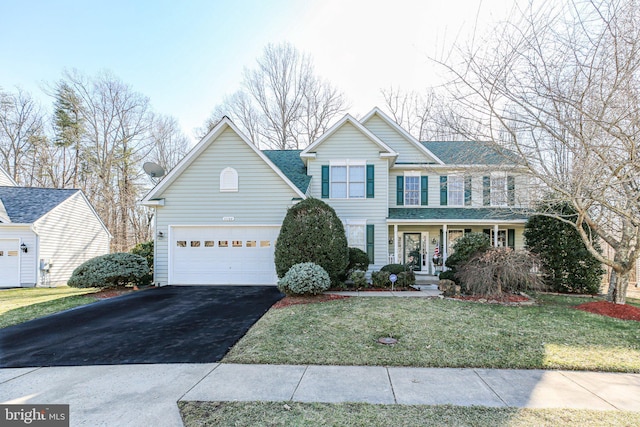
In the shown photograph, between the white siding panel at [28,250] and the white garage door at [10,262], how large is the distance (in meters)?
0.16

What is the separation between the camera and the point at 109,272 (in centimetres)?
1077

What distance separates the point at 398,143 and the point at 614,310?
9.67 m

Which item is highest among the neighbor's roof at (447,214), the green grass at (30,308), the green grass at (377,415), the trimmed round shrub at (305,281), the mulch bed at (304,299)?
the neighbor's roof at (447,214)

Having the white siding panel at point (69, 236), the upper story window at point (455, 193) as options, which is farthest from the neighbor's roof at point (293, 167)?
the white siding panel at point (69, 236)

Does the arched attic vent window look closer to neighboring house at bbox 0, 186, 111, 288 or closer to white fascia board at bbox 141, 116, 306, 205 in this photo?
white fascia board at bbox 141, 116, 306, 205

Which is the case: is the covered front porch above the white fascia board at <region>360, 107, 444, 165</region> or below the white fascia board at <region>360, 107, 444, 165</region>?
below

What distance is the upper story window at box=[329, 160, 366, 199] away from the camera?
1286 cm

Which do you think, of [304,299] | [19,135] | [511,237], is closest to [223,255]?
[304,299]

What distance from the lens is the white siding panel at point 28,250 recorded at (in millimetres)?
14297

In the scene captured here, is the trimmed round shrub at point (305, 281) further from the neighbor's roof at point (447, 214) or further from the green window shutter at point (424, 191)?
the green window shutter at point (424, 191)

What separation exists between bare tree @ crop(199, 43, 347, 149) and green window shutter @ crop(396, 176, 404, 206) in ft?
37.8

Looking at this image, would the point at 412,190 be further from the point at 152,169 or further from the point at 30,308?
the point at 30,308

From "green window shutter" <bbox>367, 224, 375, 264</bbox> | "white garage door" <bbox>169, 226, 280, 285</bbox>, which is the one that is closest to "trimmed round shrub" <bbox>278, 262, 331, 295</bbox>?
"white garage door" <bbox>169, 226, 280, 285</bbox>

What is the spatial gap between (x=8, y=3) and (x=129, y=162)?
13359 millimetres
